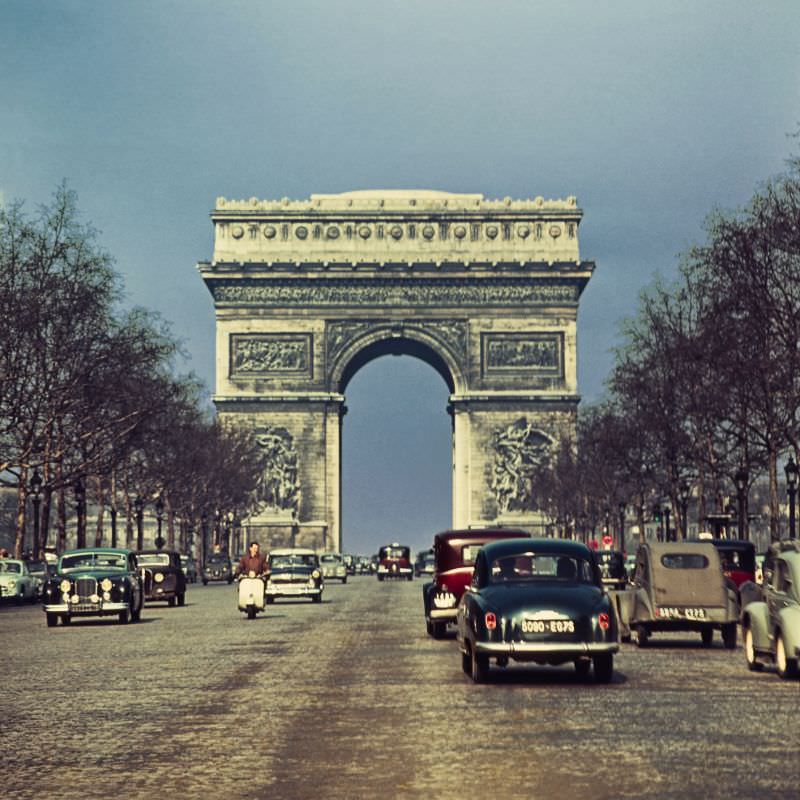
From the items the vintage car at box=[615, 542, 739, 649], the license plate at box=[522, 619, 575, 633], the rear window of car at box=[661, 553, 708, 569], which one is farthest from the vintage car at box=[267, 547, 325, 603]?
the license plate at box=[522, 619, 575, 633]

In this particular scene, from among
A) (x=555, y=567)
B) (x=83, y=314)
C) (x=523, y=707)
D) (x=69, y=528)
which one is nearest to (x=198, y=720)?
(x=523, y=707)

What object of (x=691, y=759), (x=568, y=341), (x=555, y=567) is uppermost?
(x=568, y=341)

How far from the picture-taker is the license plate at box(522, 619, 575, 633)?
789 inches

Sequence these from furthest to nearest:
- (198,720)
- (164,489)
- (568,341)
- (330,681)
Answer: (568,341), (164,489), (330,681), (198,720)

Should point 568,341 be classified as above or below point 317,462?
above

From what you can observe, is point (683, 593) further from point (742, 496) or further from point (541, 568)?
point (742, 496)

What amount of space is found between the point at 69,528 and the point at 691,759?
152619 mm

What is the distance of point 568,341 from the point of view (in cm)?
11012

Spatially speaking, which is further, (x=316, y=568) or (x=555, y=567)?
(x=316, y=568)

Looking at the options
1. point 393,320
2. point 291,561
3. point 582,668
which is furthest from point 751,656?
point 393,320

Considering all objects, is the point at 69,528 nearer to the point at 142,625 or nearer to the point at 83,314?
the point at 83,314

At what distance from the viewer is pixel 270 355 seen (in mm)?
110562

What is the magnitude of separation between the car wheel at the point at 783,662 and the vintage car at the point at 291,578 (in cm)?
3106

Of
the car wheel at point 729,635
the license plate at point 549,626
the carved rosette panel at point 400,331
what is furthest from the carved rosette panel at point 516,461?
the license plate at point 549,626
